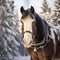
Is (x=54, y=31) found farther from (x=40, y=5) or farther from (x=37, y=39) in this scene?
(x=40, y=5)

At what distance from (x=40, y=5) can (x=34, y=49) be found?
0.86 metres

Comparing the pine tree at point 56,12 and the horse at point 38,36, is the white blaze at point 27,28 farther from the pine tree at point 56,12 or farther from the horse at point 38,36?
the pine tree at point 56,12

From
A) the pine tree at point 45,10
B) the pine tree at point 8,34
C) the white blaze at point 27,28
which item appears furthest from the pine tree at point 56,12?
the white blaze at point 27,28

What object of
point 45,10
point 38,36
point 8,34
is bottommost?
point 8,34

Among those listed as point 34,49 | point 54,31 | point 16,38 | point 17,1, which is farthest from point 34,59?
point 17,1

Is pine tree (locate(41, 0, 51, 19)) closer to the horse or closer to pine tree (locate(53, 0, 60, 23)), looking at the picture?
pine tree (locate(53, 0, 60, 23))

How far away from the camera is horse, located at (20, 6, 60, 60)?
137 centimetres

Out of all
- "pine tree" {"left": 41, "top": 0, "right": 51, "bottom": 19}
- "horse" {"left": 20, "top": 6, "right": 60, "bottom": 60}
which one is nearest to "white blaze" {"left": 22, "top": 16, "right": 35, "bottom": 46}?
"horse" {"left": 20, "top": 6, "right": 60, "bottom": 60}

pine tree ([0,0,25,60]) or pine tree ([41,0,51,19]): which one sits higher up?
pine tree ([41,0,51,19])

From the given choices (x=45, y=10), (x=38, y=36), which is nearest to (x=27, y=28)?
(x=38, y=36)

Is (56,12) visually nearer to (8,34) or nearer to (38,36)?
(8,34)

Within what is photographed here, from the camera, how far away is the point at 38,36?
1430 mm

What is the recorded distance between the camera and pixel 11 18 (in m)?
2.29

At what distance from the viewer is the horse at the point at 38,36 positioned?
1367mm
